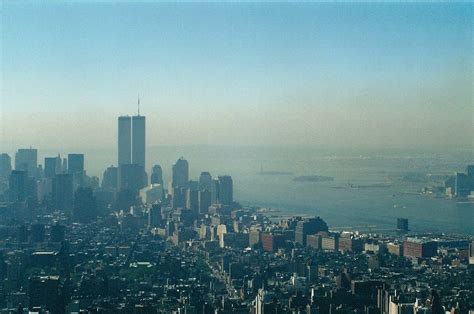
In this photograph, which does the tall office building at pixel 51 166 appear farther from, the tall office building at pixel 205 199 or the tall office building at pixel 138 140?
the tall office building at pixel 205 199

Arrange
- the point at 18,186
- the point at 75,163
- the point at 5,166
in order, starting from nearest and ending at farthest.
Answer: the point at 5,166
the point at 18,186
the point at 75,163

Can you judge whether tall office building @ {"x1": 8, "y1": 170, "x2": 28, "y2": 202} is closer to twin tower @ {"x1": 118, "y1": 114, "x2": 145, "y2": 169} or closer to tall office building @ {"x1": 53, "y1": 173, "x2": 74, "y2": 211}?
tall office building @ {"x1": 53, "y1": 173, "x2": 74, "y2": 211}

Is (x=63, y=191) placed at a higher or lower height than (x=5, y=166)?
lower

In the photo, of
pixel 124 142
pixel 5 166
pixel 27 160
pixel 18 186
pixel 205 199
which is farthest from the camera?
pixel 205 199

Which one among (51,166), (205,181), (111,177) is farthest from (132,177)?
(51,166)

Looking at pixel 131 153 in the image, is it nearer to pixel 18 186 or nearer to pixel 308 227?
pixel 18 186

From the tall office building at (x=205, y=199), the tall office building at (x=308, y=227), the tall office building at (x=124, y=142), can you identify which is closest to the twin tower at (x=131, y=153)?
the tall office building at (x=124, y=142)
